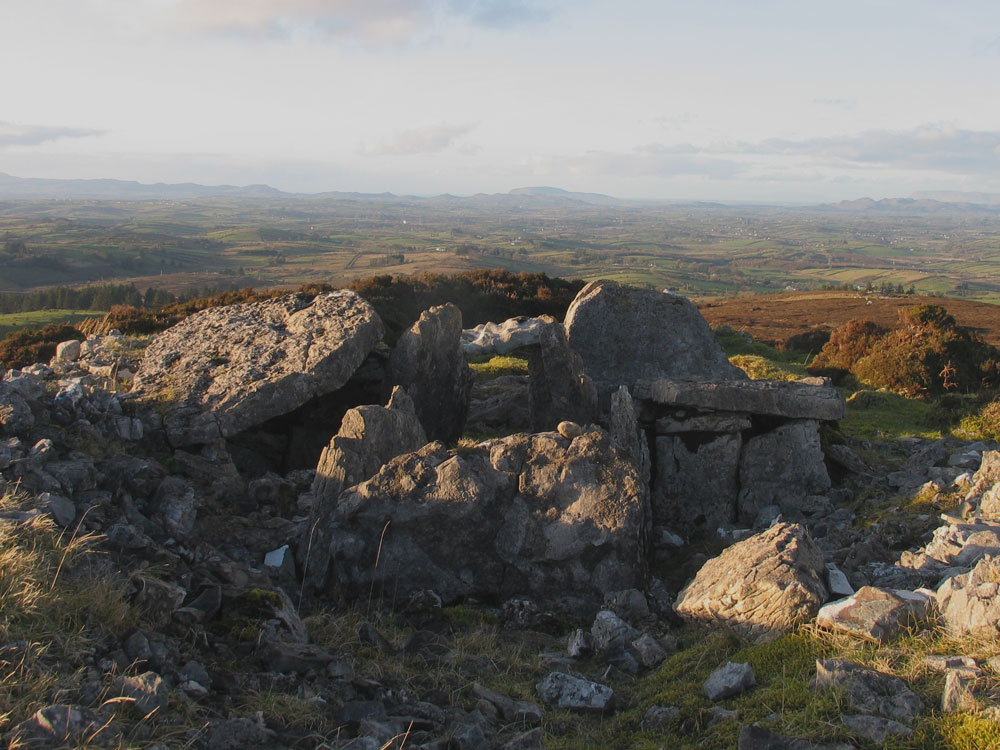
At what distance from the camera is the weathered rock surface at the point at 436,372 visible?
14.6 metres

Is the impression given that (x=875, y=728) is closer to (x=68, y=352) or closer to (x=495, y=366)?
(x=495, y=366)

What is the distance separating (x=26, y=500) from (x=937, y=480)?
42.1ft

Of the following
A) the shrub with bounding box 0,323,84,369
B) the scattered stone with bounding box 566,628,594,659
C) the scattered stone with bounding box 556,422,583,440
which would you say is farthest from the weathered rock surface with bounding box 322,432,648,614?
the shrub with bounding box 0,323,84,369

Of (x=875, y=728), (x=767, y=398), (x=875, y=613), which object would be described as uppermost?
(x=767, y=398)

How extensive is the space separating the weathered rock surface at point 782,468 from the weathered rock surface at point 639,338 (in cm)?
369

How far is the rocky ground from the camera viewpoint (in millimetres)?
5539

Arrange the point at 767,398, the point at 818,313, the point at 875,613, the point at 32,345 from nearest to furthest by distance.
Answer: the point at 875,613 → the point at 767,398 → the point at 32,345 → the point at 818,313

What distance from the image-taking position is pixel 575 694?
6.62m

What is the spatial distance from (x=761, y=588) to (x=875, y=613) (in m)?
1.14

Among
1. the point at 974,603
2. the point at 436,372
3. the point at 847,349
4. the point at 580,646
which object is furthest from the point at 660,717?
the point at 847,349

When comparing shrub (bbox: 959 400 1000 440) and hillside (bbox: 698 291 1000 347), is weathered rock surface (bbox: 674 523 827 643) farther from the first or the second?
hillside (bbox: 698 291 1000 347)

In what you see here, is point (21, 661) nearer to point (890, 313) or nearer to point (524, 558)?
point (524, 558)

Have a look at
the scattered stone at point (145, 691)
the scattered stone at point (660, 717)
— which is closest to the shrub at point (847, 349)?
the scattered stone at point (660, 717)

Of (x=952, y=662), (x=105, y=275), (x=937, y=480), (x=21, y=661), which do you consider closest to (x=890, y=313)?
(x=937, y=480)
